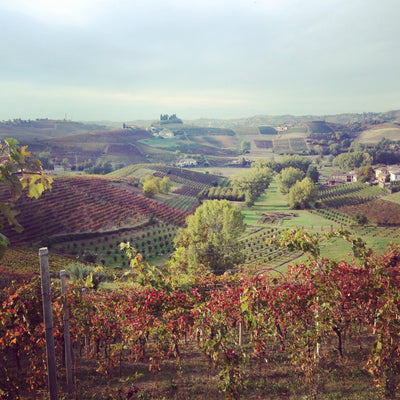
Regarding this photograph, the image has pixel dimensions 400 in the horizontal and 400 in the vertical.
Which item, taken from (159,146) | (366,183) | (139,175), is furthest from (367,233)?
(159,146)


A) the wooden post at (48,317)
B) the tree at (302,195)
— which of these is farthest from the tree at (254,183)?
→ the wooden post at (48,317)

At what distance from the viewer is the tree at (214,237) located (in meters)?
28.5

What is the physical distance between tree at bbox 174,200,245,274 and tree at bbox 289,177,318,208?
32636 mm

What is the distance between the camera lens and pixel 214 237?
34.3 m

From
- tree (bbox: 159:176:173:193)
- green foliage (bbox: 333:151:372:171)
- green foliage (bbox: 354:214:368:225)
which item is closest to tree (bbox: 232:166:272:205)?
tree (bbox: 159:176:173:193)

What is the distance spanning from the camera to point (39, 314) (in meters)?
7.38

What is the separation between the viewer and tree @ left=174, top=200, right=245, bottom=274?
28.5 metres

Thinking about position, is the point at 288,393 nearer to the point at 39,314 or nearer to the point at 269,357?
the point at 269,357

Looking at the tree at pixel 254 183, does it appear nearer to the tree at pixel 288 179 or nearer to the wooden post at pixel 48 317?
the tree at pixel 288 179

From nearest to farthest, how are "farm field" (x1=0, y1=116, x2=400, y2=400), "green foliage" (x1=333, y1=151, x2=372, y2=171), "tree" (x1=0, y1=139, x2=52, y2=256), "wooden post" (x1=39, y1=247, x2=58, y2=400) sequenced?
1. "tree" (x1=0, y1=139, x2=52, y2=256)
2. "wooden post" (x1=39, y1=247, x2=58, y2=400)
3. "farm field" (x1=0, y1=116, x2=400, y2=400)
4. "green foliage" (x1=333, y1=151, x2=372, y2=171)

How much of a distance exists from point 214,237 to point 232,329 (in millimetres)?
26628

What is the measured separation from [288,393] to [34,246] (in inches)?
1438

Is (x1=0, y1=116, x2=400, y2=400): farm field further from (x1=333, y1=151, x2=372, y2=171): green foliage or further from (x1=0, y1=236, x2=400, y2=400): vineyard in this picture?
(x1=333, y1=151, x2=372, y2=171): green foliage

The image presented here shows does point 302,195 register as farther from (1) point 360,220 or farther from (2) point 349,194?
(2) point 349,194
